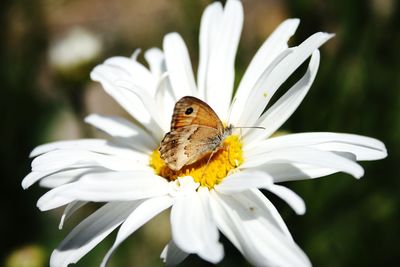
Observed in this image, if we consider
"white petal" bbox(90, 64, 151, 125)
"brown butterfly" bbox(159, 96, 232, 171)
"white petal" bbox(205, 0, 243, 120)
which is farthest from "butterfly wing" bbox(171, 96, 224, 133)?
"white petal" bbox(90, 64, 151, 125)

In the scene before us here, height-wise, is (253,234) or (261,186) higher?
(261,186)

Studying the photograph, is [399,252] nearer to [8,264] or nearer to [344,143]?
[344,143]

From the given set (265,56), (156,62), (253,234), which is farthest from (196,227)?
(156,62)

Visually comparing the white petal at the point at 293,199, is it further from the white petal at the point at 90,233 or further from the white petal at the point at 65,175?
the white petal at the point at 65,175

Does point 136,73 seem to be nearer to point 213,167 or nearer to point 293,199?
point 213,167

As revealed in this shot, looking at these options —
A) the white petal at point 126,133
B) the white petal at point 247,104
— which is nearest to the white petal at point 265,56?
the white petal at point 247,104

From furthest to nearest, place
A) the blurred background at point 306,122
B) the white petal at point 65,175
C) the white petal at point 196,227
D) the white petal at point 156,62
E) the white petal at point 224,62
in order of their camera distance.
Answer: the blurred background at point 306,122 < the white petal at point 156,62 < the white petal at point 224,62 < the white petal at point 65,175 < the white petal at point 196,227

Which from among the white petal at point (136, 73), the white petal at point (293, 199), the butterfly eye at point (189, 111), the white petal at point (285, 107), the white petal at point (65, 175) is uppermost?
the white petal at point (136, 73)
